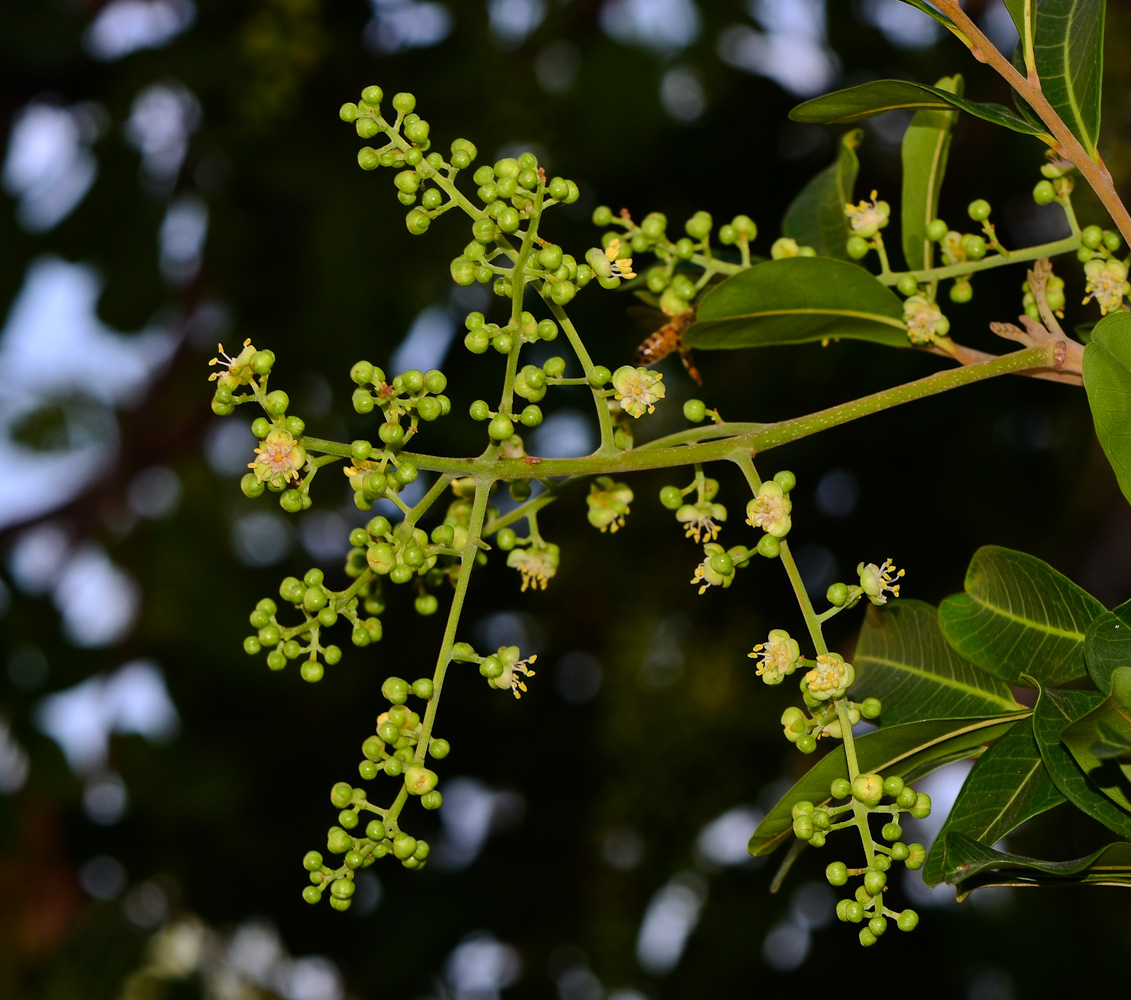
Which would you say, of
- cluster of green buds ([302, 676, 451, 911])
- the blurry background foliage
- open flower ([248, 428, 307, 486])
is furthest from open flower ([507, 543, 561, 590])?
the blurry background foliage

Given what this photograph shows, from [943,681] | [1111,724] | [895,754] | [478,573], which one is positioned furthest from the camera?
[478,573]

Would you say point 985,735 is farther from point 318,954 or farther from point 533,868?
point 318,954

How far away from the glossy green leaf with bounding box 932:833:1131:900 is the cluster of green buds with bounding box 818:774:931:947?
33mm

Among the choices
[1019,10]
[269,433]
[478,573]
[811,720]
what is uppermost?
[1019,10]

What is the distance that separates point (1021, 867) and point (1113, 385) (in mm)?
418

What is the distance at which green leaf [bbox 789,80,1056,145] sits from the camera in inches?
40.1

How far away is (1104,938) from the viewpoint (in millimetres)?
3258

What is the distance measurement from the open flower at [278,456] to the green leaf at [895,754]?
1.77ft

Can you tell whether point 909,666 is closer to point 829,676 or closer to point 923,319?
point 829,676

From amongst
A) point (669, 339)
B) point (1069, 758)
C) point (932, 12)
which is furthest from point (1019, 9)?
point (1069, 758)

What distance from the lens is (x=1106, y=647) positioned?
95 centimetres

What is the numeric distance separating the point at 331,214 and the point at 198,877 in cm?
244

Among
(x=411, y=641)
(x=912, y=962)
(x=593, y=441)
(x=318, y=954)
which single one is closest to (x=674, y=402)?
(x=593, y=441)

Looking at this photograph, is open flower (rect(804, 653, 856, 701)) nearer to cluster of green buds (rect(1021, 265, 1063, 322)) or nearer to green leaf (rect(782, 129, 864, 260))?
cluster of green buds (rect(1021, 265, 1063, 322))
